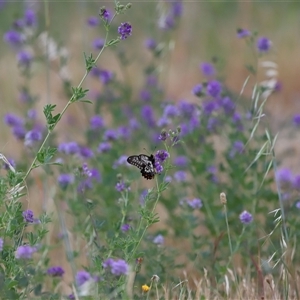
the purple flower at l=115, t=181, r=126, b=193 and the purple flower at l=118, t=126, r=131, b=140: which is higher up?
the purple flower at l=118, t=126, r=131, b=140

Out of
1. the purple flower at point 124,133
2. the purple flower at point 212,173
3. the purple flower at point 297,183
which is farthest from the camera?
the purple flower at point 124,133

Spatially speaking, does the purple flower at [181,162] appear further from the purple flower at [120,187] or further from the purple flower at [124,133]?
the purple flower at [120,187]

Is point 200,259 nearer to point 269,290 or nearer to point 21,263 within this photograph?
point 269,290

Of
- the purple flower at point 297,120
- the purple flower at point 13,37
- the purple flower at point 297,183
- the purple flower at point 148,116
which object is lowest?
the purple flower at point 297,183

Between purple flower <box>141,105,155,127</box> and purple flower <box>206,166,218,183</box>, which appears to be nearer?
purple flower <box>206,166,218,183</box>

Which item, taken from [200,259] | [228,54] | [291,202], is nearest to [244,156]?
[291,202]

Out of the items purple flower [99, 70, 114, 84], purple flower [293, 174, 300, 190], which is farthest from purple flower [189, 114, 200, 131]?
purple flower [99, 70, 114, 84]

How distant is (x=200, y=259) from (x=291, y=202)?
1.49ft

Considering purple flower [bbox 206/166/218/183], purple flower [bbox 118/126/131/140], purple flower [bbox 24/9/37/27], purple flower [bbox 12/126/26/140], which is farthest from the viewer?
purple flower [bbox 24/9/37/27]

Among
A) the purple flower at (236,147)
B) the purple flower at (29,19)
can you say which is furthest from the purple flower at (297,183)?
the purple flower at (29,19)

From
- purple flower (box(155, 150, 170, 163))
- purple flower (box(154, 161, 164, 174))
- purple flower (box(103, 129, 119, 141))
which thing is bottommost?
purple flower (box(154, 161, 164, 174))

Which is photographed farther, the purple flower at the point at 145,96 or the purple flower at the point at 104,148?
the purple flower at the point at 145,96

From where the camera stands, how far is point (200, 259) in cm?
303

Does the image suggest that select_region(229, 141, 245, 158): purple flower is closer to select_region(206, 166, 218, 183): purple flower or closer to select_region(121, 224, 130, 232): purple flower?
select_region(206, 166, 218, 183): purple flower
